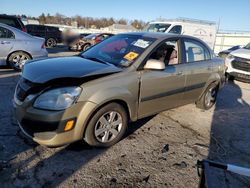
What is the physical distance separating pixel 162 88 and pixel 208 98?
194cm

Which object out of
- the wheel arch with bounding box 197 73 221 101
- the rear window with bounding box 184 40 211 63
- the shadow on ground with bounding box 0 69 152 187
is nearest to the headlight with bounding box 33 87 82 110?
the shadow on ground with bounding box 0 69 152 187

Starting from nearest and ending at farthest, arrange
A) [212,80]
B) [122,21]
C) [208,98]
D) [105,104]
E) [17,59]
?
[105,104] < [212,80] < [208,98] < [17,59] < [122,21]

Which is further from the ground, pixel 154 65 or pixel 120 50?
pixel 120 50

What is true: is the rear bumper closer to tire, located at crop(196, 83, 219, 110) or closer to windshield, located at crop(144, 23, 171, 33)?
tire, located at crop(196, 83, 219, 110)

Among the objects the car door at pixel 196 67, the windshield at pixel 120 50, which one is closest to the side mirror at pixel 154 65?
the windshield at pixel 120 50

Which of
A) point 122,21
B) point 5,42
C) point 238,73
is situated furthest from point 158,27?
point 122,21

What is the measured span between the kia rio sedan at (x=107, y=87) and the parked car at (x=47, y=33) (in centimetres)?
1623

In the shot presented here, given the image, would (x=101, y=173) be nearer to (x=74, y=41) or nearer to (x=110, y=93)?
(x=110, y=93)

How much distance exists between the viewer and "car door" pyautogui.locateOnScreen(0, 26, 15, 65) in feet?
24.1

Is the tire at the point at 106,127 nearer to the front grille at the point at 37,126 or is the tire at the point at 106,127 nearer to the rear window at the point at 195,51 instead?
the front grille at the point at 37,126

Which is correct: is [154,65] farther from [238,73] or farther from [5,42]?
[238,73]

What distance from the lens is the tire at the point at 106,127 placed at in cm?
318

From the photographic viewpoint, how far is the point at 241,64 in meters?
8.66

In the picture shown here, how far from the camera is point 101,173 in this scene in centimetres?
289
